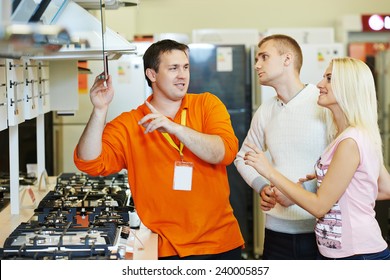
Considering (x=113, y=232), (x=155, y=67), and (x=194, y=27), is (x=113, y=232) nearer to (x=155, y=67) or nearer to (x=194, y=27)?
(x=155, y=67)

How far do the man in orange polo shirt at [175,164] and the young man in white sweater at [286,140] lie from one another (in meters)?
0.22

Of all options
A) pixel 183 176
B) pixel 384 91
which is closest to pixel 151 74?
pixel 183 176

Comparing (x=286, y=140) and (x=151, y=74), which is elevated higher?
(x=151, y=74)

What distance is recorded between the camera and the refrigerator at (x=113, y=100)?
513 cm

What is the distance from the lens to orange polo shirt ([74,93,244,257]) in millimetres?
2662

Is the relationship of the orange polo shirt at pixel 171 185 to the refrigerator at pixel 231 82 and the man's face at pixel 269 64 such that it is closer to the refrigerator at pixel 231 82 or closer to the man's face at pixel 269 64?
the man's face at pixel 269 64

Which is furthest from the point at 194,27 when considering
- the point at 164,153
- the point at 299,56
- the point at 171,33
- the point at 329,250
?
the point at 329,250

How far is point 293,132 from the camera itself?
2848mm

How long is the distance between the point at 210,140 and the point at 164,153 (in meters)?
0.22

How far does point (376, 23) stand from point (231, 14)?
1.31 metres

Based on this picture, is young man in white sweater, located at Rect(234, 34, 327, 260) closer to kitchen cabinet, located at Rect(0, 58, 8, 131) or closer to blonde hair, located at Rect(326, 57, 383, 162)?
blonde hair, located at Rect(326, 57, 383, 162)

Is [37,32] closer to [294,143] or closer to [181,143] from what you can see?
[181,143]

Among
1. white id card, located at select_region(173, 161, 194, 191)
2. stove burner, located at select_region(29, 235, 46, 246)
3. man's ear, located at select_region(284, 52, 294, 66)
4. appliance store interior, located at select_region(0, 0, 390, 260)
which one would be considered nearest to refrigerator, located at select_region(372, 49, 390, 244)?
appliance store interior, located at select_region(0, 0, 390, 260)

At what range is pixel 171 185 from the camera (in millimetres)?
2662
